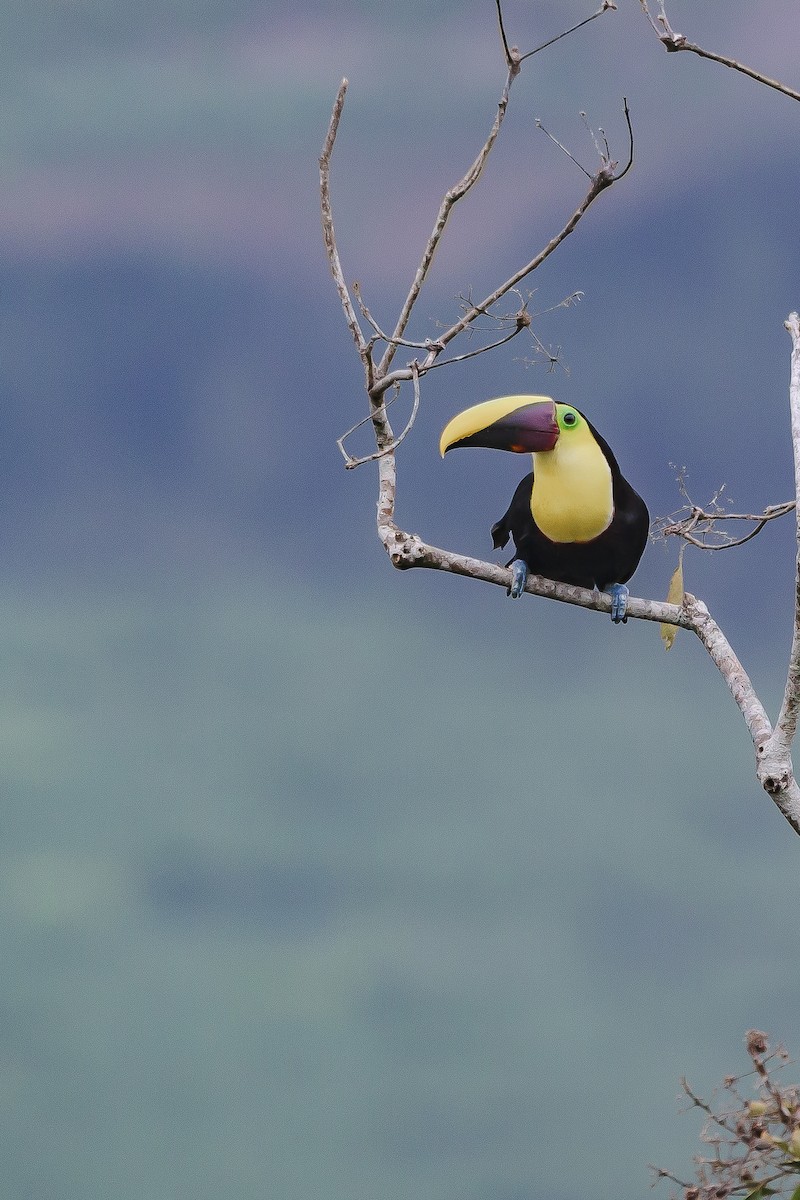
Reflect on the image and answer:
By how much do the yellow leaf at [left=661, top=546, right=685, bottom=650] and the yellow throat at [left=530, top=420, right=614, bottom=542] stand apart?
29cm

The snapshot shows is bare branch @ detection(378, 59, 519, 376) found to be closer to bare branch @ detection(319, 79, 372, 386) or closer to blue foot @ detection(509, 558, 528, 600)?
bare branch @ detection(319, 79, 372, 386)

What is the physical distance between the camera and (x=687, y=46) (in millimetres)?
3770

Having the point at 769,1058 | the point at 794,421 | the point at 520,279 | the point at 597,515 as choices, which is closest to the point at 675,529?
the point at 597,515

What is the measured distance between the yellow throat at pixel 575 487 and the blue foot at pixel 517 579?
150 millimetres

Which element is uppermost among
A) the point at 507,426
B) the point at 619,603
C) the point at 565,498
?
the point at 507,426

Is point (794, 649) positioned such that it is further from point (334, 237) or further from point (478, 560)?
point (334, 237)

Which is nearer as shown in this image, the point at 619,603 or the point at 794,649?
the point at 794,649

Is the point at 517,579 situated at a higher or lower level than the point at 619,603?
higher

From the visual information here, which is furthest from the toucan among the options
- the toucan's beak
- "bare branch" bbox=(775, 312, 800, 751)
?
"bare branch" bbox=(775, 312, 800, 751)

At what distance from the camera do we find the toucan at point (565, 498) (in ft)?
13.7

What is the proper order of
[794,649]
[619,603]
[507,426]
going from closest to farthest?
[794,649] → [507,426] → [619,603]

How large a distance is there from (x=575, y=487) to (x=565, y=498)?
47mm

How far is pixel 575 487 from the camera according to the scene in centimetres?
424

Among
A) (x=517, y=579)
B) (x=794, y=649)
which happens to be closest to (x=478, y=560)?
(x=517, y=579)
